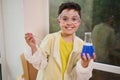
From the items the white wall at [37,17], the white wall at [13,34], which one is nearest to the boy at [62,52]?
the white wall at [37,17]

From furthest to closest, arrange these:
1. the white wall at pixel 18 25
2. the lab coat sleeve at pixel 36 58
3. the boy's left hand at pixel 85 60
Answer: the white wall at pixel 18 25, the lab coat sleeve at pixel 36 58, the boy's left hand at pixel 85 60

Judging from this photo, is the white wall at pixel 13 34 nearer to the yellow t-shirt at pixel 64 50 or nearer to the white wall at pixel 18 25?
the white wall at pixel 18 25

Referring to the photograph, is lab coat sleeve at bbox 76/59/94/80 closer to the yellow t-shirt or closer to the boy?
the boy

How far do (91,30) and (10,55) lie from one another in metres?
0.77

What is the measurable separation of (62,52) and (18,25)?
0.54m

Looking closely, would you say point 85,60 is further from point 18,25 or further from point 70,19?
point 18,25

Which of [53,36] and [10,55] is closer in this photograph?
[53,36]

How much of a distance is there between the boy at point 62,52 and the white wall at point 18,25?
0.40 m

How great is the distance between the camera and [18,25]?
1643 mm

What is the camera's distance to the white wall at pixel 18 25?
5.30ft

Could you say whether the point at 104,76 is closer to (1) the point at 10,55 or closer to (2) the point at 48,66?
(2) the point at 48,66

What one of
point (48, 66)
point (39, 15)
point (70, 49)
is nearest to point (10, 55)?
point (39, 15)

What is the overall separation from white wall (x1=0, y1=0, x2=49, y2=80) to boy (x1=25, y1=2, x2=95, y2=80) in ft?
1.31

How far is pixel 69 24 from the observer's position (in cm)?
123
